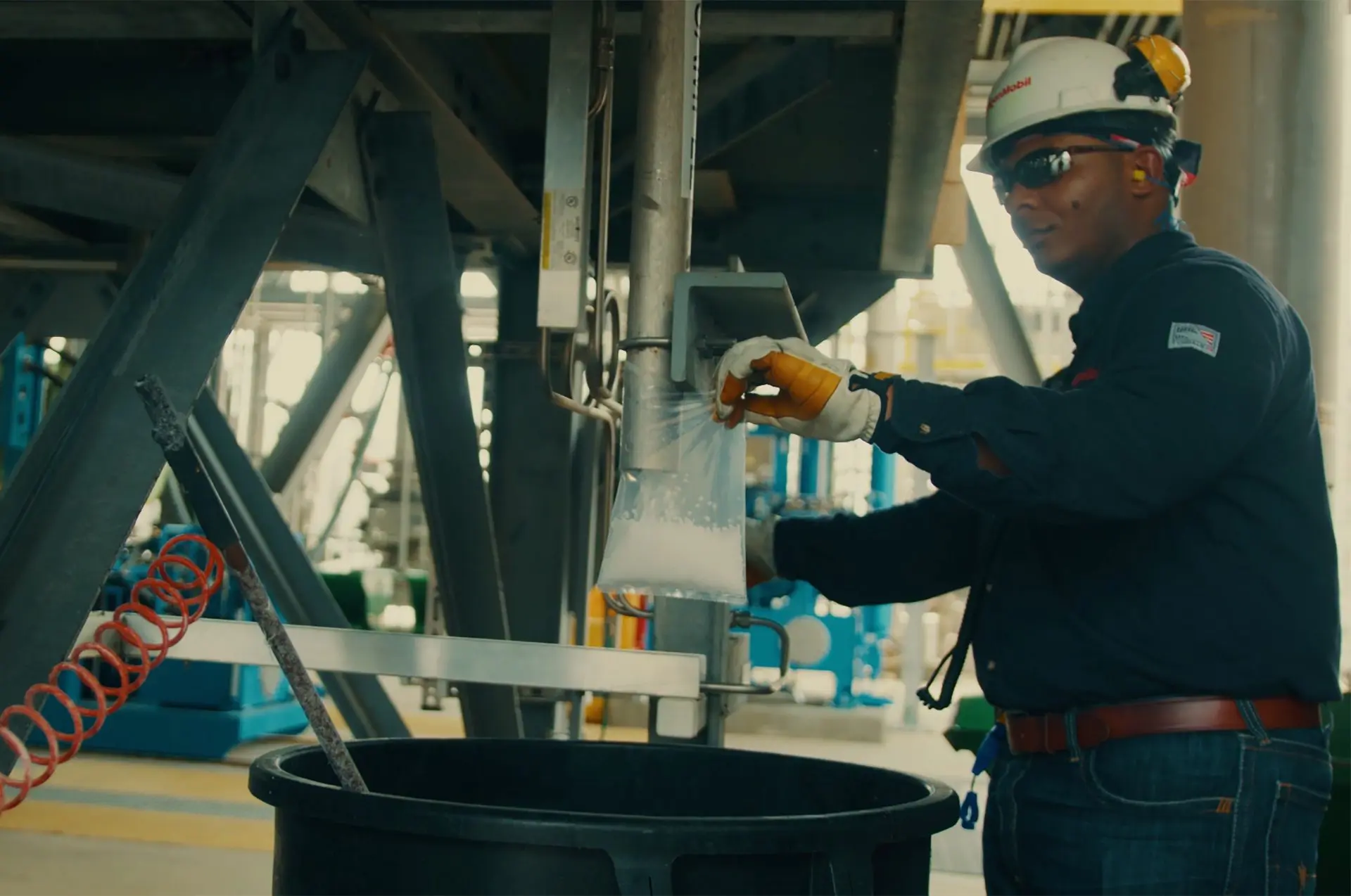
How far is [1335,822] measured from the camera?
3.32 m

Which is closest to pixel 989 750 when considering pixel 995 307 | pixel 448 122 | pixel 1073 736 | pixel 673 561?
pixel 1073 736

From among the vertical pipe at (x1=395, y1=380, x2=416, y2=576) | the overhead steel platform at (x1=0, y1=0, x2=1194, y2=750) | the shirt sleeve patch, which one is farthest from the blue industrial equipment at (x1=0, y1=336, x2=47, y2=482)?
the shirt sleeve patch

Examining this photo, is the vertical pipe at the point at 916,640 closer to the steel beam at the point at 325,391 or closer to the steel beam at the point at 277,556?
the steel beam at the point at 325,391

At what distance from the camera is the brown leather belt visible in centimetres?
152

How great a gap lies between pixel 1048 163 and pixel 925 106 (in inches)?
A: 25.2

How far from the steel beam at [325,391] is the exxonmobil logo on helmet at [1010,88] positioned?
8.49 feet

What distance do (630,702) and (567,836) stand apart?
589 centimetres

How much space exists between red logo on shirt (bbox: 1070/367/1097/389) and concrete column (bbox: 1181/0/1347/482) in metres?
1.71

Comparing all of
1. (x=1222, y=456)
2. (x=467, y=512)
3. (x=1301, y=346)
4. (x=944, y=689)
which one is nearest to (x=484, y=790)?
(x=944, y=689)

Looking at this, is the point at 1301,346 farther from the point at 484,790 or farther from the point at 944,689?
the point at 484,790

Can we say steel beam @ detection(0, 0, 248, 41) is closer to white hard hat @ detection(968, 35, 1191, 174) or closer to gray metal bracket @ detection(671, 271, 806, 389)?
gray metal bracket @ detection(671, 271, 806, 389)

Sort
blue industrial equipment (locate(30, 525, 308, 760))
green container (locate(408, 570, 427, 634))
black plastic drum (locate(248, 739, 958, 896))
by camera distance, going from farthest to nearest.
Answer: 1. green container (locate(408, 570, 427, 634))
2. blue industrial equipment (locate(30, 525, 308, 760))
3. black plastic drum (locate(248, 739, 958, 896))

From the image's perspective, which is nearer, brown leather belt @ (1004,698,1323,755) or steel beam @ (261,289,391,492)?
brown leather belt @ (1004,698,1323,755)

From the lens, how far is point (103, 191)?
2443 millimetres
